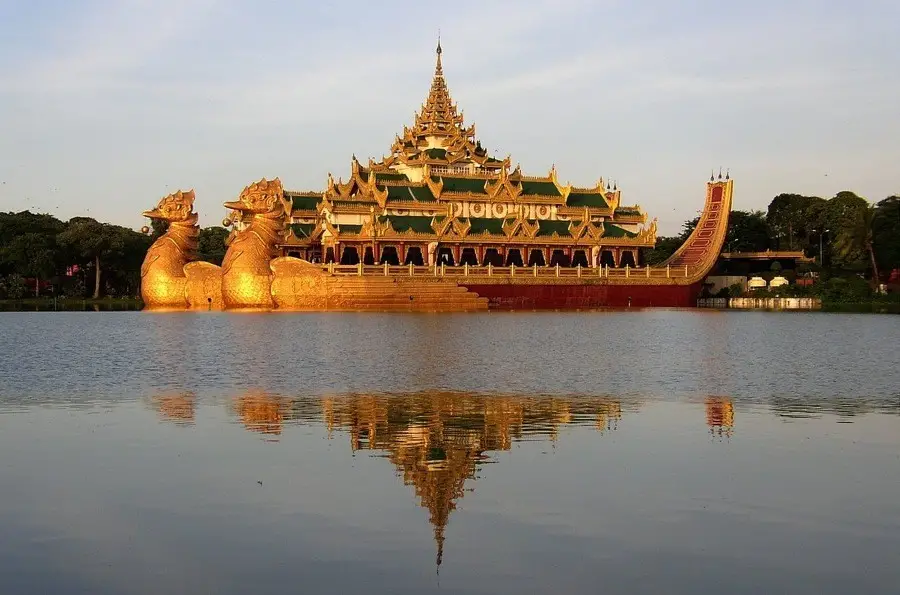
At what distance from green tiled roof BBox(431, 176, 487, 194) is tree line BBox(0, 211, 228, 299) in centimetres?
2281

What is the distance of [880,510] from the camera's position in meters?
11.2

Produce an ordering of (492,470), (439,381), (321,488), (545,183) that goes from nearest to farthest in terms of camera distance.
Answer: (321,488) → (492,470) → (439,381) → (545,183)

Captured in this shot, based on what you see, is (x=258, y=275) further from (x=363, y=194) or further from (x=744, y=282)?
(x=744, y=282)

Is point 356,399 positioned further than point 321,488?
Yes

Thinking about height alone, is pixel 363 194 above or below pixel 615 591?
above

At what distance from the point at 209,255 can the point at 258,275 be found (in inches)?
1343

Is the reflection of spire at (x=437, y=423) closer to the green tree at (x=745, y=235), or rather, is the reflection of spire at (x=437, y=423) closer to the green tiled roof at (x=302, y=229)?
the green tiled roof at (x=302, y=229)

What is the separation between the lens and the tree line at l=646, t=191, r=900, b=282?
7706cm

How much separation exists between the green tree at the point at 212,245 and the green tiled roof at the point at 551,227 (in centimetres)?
2825

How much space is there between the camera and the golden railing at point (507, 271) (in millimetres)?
62875

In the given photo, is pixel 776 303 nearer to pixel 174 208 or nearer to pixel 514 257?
pixel 514 257

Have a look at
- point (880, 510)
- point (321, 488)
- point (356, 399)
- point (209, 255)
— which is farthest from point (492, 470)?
point (209, 255)

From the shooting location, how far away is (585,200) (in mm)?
76938

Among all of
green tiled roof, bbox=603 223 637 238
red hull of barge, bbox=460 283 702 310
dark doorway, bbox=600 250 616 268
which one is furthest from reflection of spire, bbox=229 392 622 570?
dark doorway, bbox=600 250 616 268
